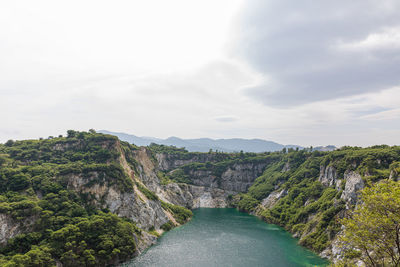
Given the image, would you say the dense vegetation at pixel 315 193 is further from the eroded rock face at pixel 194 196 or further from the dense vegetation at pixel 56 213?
the dense vegetation at pixel 56 213

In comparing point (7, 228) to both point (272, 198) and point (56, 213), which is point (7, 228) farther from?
point (272, 198)

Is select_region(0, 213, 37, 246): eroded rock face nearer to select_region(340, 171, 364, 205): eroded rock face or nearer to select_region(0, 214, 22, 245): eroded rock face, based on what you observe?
select_region(0, 214, 22, 245): eroded rock face

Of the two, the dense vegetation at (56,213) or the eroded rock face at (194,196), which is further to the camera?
the eroded rock face at (194,196)

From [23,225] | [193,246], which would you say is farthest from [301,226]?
[23,225]

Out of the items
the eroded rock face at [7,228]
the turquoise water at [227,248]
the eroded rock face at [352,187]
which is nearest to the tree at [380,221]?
the turquoise water at [227,248]

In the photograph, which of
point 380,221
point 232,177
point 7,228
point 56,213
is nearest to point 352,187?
point 380,221

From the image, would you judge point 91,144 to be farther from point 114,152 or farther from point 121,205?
point 121,205

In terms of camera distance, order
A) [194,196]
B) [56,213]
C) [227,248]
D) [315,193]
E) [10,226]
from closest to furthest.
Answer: [10,226]
[56,213]
[227,248]
[315,193]
[194,196]
